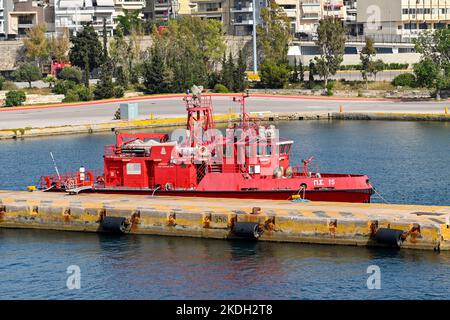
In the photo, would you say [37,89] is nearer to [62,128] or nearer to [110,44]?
[110,44]

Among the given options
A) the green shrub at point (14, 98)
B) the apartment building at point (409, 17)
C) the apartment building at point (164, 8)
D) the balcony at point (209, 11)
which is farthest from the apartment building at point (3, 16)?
the apartment building at point (409, 17)

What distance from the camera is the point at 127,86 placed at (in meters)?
146

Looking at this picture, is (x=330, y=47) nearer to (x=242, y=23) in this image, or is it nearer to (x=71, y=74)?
(x=71, y=74)

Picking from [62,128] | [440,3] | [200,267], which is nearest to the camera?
[200,267]

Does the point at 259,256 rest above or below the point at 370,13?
below

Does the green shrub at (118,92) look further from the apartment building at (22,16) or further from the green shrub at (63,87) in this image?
the apartment building at (22,16)

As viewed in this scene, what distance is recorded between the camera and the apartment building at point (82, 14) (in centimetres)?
18125

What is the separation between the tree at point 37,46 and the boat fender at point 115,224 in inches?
4201

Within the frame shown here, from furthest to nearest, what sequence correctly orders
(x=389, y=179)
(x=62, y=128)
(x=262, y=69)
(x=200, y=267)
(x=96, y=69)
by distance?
(x=96, y=69), (x=262, y=69), (x=62, y=128), (x=389, y=179), (x=200, y=267)

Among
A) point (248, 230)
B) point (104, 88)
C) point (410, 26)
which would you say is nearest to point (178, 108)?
point (104, 88)

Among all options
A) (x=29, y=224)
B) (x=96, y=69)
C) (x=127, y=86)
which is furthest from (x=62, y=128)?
(x=29, y=224)

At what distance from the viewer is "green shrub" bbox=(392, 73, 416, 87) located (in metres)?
141

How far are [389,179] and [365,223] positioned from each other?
23.7 m

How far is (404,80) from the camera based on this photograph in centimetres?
14212
